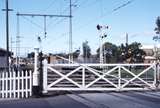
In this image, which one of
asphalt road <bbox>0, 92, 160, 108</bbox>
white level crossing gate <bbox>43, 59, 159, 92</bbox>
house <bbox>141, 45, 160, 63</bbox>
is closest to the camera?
asphalt road <bbox>0, 92, 160, 108</bbox>

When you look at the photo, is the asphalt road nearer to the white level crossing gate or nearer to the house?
the white level crossing gate

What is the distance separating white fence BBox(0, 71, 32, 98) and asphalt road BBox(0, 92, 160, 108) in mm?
874

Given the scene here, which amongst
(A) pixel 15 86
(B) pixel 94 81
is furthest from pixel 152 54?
(A) pixel 15 86

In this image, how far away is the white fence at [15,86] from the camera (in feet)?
55.8

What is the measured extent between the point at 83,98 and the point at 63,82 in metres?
3.07

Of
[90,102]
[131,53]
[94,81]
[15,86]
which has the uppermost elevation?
[131,53]

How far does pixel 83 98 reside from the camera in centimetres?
1647

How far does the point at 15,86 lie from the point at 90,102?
12.5 ft

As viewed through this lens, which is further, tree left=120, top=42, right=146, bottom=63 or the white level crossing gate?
tree left=120, top=42, right=146, bottom=63

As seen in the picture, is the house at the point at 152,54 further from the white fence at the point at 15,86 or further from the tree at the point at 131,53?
the white fence at the point at 15,86

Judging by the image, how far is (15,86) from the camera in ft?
56.3

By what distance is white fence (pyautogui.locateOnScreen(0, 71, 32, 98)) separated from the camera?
1702 centimetres

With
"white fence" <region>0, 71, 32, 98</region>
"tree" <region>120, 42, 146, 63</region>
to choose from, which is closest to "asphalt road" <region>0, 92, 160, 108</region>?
"white fence" <region>0, 71, 32, 98</region>

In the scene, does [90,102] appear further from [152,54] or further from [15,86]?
[152,54]
